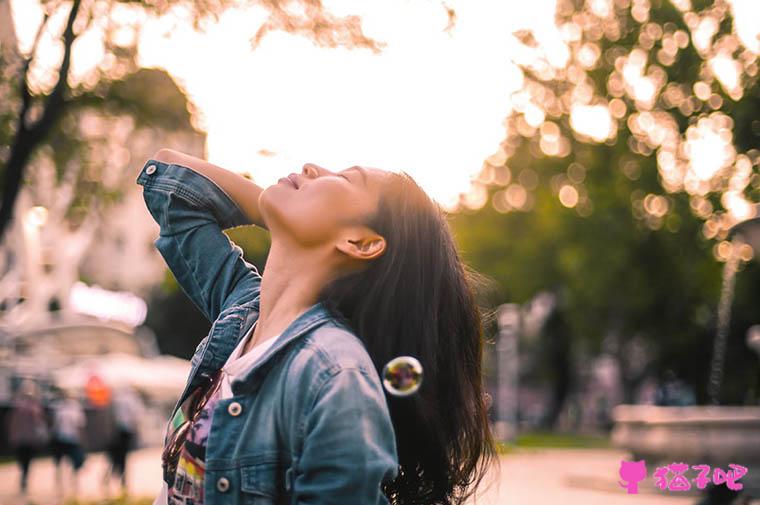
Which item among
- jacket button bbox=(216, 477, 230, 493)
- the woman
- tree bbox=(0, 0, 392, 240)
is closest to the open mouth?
the woman

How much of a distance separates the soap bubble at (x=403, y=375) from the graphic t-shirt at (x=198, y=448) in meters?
0.26

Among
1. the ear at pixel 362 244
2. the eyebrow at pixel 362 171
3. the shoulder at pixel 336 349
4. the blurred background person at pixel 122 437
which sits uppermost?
the eyebrow at pixel 362 171

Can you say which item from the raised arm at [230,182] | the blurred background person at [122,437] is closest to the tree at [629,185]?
the blurred background person at [122,437]

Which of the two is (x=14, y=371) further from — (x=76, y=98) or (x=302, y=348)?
(x=302, y=348)

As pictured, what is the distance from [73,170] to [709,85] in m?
21.4

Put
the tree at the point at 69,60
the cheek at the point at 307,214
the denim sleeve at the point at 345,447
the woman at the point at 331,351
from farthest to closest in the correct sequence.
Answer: the tree at the point at 69,60 → the cheek at the point at 307,214 → the woman at the point at 331,351 → the denim sleeve at the point at 345,447

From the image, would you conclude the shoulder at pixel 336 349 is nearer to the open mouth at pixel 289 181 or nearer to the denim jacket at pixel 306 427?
the denim jacket at pixel 306 427

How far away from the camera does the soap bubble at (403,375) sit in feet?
7.97

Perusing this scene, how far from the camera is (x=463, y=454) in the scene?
8.71 feet

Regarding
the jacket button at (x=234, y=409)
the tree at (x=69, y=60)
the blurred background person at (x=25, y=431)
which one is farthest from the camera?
the blurred background person at (x=25, y=431)

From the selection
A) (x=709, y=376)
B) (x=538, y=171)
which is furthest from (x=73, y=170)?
(x=709, y=376)

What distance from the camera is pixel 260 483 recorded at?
2.21 meters

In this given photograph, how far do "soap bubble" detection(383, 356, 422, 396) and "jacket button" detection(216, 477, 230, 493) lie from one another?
0.40 m

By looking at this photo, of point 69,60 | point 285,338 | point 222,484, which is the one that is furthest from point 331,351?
point 69,60
